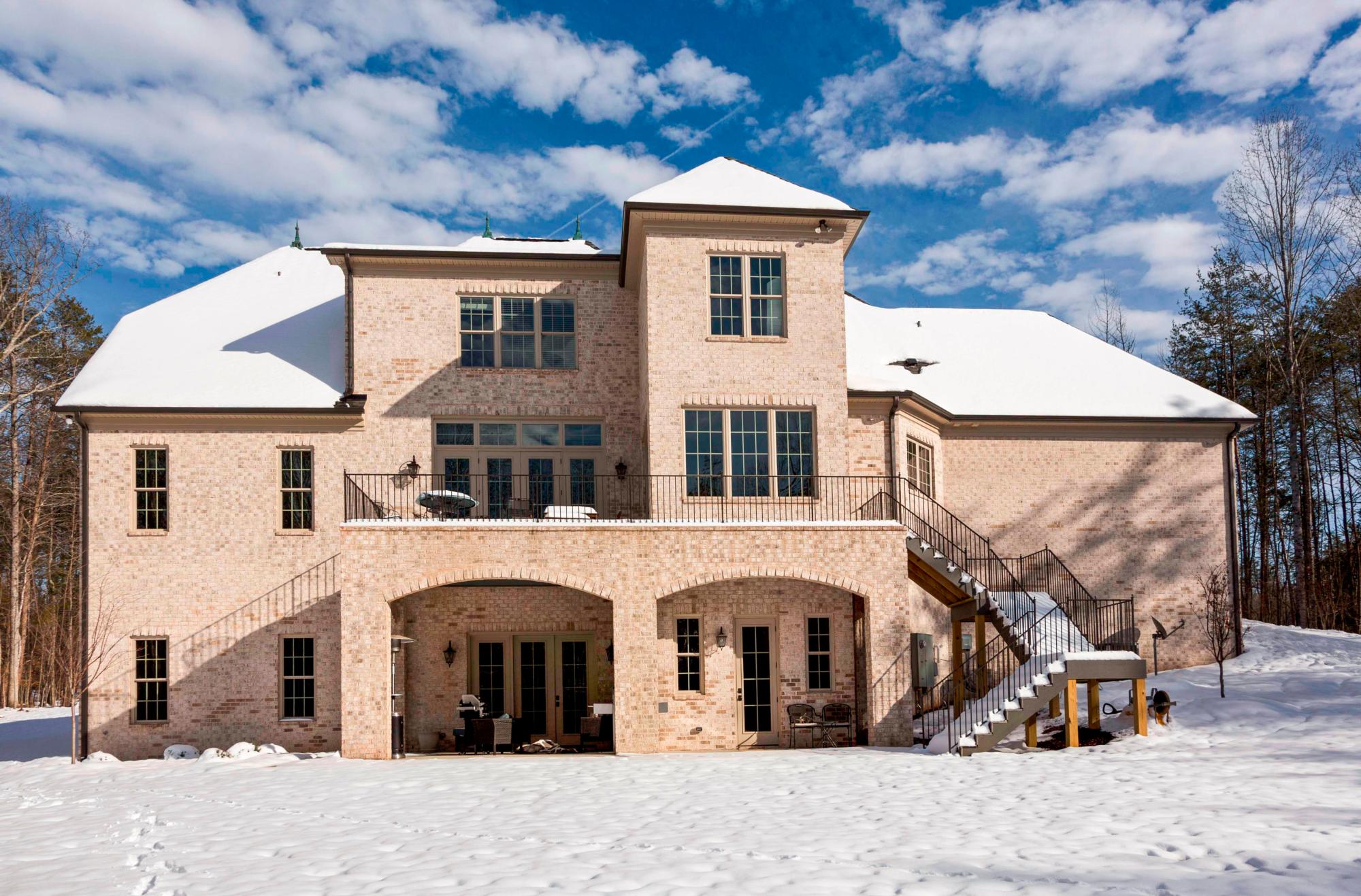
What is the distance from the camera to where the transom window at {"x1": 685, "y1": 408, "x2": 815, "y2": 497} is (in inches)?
778

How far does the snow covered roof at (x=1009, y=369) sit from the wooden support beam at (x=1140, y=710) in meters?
7.41

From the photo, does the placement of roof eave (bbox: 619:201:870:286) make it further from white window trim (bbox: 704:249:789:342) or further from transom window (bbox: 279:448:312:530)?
transom window (bbox: 279:448:312:530)

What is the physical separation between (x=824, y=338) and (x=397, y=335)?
8579 mm

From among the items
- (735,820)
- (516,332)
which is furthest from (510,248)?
(735,820)

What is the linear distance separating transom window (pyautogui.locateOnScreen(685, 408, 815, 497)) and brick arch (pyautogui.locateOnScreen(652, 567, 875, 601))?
1.81 metres

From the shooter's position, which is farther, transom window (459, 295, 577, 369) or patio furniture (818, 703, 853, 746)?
transom window (459, 295, 577, 369)

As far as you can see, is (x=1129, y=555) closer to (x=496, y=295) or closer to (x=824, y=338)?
(x=824, y=338)

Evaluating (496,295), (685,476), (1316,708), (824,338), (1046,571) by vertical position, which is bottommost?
(1316,708)

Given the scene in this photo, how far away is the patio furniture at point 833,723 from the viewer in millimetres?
19375

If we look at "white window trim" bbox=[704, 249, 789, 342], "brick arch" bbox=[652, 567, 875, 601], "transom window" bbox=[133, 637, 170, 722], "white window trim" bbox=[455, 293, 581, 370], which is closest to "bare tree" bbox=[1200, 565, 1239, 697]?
"brick arch" bbox=[652, 567, 875, 601]

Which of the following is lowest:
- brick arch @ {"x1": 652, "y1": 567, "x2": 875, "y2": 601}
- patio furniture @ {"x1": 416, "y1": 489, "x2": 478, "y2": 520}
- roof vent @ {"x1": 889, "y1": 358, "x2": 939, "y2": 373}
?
brick arch @ {"x1": 652, "y1": 567, "x2": 875, "y2": 601}

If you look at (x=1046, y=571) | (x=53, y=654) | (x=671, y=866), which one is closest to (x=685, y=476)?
(x=1046, y=571)

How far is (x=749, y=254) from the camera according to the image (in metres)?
20.3

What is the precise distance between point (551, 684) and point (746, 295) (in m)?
8.38
